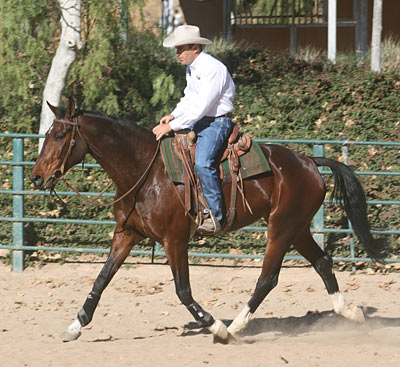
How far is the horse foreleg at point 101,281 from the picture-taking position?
6.46 meters

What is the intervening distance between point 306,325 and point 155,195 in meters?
2.10

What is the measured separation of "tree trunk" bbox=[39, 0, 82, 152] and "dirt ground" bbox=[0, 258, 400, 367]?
9.94 feet

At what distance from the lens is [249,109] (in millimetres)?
13055

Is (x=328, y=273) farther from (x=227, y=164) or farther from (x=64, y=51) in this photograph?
(x=64, y=51)

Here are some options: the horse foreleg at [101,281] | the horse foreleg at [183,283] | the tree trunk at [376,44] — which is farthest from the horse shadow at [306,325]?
the tree trunk at [376,44]

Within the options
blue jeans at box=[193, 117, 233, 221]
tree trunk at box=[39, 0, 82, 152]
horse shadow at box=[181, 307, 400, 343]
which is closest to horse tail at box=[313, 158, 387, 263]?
horse shadow at box=[181, 307, 400, 343]

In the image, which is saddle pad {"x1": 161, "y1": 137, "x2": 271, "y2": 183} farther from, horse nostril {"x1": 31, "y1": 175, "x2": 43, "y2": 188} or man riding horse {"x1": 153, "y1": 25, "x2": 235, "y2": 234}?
horse nostril {"x1": 31, "y1": 175, "x2": 43, "y2": 188}

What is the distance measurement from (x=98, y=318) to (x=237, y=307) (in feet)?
4.83

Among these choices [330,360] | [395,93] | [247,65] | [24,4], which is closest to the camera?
[330,360]

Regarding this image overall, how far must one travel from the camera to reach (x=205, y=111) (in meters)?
6.18

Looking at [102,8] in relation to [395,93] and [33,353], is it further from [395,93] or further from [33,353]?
[33,353]

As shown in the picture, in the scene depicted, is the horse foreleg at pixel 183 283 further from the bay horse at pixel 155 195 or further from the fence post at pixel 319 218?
the fence post at pixel 319 218

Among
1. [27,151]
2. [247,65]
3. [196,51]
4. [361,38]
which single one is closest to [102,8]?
[27,151]

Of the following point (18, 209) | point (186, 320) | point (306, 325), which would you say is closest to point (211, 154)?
point (186, 320)
